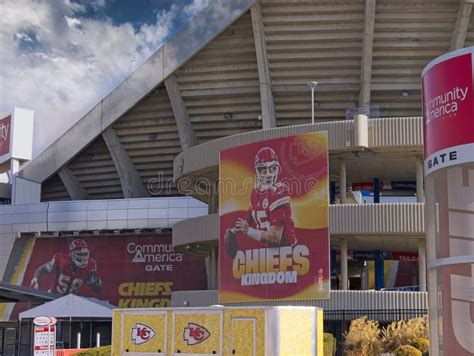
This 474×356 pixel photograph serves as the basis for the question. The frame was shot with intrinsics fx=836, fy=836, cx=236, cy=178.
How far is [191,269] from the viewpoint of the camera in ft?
173

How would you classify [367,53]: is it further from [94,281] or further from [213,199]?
[94,281]

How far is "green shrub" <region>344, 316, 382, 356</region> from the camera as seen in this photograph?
958 inches

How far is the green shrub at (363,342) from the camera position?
24344 mm

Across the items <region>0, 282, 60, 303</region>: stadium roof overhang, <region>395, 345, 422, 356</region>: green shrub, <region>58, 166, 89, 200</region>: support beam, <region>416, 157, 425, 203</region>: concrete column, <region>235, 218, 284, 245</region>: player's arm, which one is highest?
<region>58, 166, 89, 200</region>: support beam

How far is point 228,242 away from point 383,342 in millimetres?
12730

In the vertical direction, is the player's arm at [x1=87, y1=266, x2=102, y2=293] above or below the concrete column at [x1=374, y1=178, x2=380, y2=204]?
below

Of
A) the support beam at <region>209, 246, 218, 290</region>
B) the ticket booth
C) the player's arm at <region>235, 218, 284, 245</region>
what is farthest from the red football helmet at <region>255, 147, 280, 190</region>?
the ticket booth

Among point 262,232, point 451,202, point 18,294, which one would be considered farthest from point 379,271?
point 451,202

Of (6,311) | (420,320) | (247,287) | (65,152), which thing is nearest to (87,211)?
(65,152)

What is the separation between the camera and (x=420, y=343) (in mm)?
23719

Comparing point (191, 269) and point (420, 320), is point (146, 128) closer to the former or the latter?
point (191, 269)

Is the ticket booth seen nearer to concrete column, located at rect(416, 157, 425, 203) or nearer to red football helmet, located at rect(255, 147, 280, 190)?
red football helmet, located at rect(255, 147, 280, 190)

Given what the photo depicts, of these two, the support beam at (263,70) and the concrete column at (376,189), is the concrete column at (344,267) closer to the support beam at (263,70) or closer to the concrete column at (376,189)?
the concrete column at (376,189)

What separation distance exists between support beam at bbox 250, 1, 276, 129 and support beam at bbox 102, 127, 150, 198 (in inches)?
451
